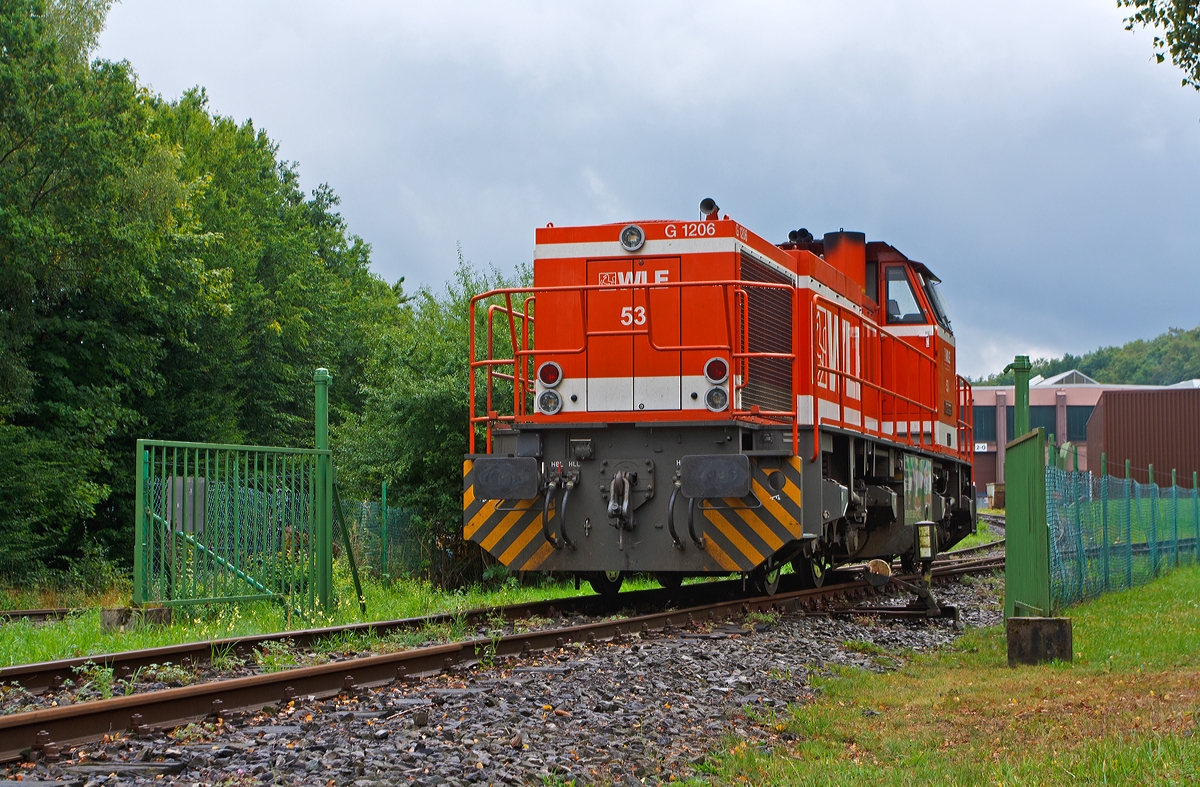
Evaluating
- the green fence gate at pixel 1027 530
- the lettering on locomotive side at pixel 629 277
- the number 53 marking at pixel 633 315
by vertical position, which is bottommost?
the green fence gate at pixel 1027 530

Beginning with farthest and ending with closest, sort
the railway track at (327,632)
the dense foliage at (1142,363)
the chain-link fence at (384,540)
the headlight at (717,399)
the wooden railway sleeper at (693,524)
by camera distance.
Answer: the dense foliage at (1142,363) < the chain-link fence at (384,540) < the headlight at (717,399) < the wooden railway sleeper at (693,524) < the railway track at (327,632)

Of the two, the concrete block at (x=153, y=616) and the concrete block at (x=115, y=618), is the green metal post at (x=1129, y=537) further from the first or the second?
the concrete block at (x=115, y=618)

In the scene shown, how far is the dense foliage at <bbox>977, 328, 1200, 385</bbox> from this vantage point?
144 metres

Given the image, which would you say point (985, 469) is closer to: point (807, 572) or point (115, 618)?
point (807, 572)

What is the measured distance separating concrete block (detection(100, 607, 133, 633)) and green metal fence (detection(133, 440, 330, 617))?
16 cm

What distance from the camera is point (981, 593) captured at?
45.5 feet

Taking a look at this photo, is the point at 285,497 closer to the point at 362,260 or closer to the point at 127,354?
the point at 127,354

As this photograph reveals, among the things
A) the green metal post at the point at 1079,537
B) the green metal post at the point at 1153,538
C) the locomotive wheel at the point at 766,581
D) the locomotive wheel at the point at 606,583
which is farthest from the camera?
the green metal post at the point at 1153,538

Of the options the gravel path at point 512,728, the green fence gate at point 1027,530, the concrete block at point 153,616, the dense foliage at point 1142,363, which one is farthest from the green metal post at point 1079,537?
the dense foliage at point 1142,363

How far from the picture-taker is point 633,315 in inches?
412

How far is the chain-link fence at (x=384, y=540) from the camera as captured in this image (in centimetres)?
1783

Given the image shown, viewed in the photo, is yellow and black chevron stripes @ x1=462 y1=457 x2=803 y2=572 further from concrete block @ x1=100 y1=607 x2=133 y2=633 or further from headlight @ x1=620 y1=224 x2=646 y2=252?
concrete block @ x1=100 y1=607 x2=133 y2=633

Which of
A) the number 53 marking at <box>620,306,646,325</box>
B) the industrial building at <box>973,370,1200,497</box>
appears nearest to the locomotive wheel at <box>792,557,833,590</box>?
the number 53 marking at <box>620,306,646,325</box>

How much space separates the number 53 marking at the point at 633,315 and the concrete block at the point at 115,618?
4771 mm
